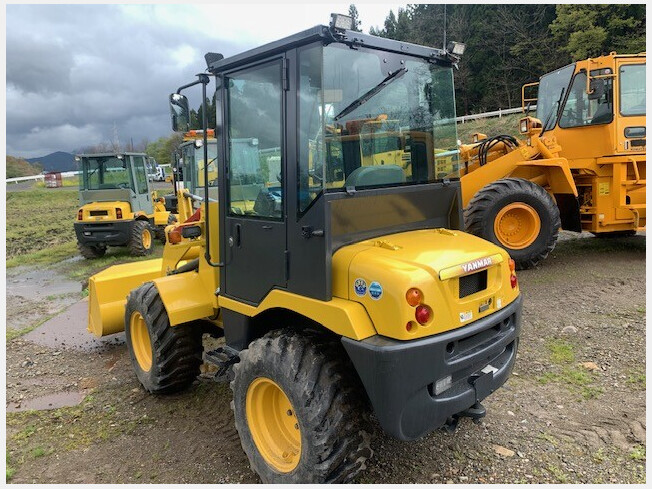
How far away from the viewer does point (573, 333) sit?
5059 mm

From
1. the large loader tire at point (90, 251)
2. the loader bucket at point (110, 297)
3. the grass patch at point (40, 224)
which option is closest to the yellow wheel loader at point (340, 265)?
the loader bucket at point (110, 297)

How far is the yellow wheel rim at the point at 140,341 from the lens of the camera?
441 cm

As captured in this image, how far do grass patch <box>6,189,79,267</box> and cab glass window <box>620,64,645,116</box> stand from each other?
11.4 meters

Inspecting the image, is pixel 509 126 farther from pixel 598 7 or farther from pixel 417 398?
pixel 417 398

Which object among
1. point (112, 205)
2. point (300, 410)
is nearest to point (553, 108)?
point (300, 410)

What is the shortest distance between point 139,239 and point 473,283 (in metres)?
9.34

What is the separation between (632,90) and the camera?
728 cm

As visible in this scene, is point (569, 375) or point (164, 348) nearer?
point (164, 348)

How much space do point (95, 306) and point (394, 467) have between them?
3.43 meters

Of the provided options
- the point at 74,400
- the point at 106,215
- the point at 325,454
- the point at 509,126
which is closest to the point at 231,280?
the point at 325,454

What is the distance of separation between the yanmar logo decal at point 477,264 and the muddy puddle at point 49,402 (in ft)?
11.2

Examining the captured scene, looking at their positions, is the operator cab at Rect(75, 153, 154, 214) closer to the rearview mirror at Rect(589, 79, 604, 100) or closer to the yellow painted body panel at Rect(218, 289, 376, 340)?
the rearview mirror at Rect(589, 79, 604, 100)

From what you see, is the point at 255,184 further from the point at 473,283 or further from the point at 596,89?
the point at 596,89

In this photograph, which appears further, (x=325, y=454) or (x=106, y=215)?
(x=106, y=215)
